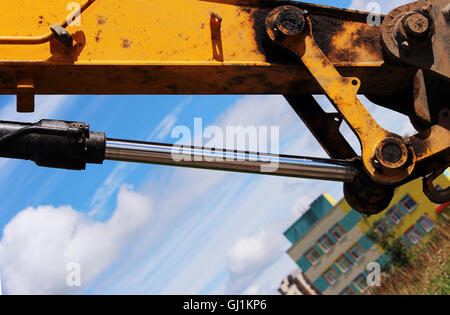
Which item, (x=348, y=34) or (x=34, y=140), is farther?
Result: (x=348, y=34)

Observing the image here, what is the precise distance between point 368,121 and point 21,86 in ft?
5.83

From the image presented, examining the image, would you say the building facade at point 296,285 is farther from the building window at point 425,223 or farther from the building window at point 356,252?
the building window at point 425,223

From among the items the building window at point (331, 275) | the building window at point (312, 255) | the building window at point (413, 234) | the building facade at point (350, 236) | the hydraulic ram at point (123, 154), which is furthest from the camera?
the building window at point (312, 255)

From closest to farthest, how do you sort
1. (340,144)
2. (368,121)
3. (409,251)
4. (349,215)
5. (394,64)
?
(368,121) → (394,64) → (340,144) → (409,251) → (349,215)

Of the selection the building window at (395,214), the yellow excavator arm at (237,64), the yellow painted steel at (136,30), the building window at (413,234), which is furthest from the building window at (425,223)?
the yellow painted steel at (136,30)

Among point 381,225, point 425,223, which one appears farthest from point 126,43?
point 425,223

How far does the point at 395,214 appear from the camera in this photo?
33750 millimetres

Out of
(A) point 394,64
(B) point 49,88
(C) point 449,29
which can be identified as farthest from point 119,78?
(C) point 449,29

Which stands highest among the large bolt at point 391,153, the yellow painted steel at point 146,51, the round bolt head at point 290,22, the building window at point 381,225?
the building window at point 381,225

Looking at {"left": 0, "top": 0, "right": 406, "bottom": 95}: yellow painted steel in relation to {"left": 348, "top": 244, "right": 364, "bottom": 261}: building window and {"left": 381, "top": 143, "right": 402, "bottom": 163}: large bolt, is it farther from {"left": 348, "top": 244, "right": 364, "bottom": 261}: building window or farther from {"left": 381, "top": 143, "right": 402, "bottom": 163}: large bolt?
{"left": 348, "top": 244, "right": 364, "bottom": 261}: building window

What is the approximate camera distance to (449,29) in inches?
119

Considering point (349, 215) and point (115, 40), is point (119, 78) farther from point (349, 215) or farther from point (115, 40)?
point (349, 215)

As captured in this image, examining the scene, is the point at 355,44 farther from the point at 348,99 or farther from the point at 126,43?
the point at 126,43

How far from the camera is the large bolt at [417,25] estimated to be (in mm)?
2930
